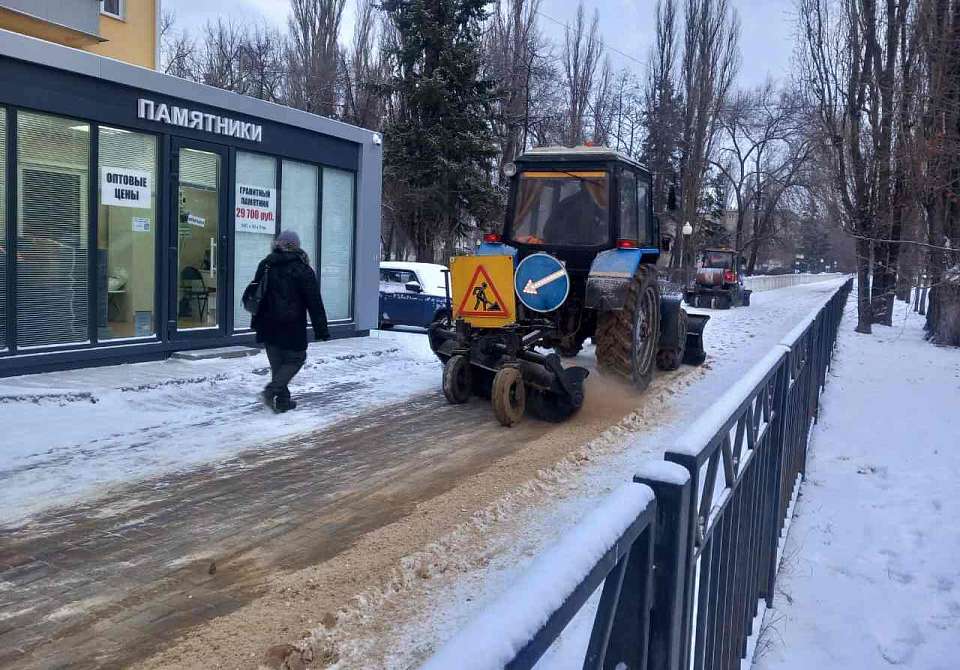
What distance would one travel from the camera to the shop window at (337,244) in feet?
47.4

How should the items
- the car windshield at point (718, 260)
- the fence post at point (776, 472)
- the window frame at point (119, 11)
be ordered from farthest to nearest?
the car windshield at point (718, 260), the window frame at point (119, 11), the fence post at point (776, 472)

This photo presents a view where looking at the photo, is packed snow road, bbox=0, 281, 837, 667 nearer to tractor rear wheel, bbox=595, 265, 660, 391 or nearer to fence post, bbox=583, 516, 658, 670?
tractor rear wheel, bbox=595, 265, 660, 391

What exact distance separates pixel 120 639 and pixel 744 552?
2951mm

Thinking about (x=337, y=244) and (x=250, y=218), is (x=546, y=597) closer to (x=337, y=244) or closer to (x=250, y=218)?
(x=250, y=218)

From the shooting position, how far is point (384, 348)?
13.5m

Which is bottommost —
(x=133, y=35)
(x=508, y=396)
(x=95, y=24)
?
(x=508, y=396)

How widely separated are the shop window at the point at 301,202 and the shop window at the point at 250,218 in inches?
11.4

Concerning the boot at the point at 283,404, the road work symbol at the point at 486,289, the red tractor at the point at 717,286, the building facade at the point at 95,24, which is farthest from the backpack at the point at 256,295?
the red tractor at the point at 717,286

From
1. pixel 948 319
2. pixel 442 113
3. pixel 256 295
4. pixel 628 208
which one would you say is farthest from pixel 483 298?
pixel 442 113

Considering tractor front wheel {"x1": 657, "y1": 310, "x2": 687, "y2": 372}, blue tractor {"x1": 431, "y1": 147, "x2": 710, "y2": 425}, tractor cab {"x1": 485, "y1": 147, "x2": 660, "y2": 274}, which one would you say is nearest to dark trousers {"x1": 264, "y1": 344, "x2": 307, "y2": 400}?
blue tractor {"x1": 431, "y1": 147, "x2": 710, "y2": 425}

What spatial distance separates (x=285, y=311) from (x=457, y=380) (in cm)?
204

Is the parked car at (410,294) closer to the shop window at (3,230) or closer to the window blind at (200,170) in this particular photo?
the window blind at (200,170)

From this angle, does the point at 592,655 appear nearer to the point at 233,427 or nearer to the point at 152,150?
the point at 233,427

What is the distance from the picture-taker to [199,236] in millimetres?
12125
